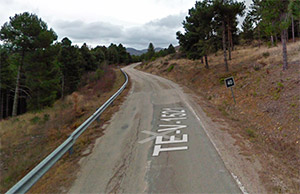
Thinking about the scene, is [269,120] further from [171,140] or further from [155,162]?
[155,162]

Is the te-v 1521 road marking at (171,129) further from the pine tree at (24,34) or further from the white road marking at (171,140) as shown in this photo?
the pine tree at (24,34)

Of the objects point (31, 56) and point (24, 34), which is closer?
point (24, 34)

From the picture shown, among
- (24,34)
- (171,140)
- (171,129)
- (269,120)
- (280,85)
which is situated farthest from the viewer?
(24,34)

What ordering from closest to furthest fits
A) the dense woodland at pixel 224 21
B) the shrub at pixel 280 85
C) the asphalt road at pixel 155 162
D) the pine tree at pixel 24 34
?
the asphalt road at pixel 155 162
the shrub at pixel 280 85
the dense woodland at pixel 224 21
the pine tree at pixel 24 34

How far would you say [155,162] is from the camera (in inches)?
188

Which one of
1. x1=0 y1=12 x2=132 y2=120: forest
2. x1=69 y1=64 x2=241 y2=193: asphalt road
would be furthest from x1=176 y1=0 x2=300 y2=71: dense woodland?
x1=0 y1=12 x2=132 y2=120: forest

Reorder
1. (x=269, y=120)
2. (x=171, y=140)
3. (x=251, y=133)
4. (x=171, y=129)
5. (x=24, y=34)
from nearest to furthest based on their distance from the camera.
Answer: (x=171, y=140)
(x=251, y=133)
(x=171, y=129)
(x=269, y=120)
(x=24, y=34)

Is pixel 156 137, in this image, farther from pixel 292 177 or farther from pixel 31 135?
pixel 31 135

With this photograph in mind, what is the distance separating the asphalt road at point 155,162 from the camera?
3.84 m

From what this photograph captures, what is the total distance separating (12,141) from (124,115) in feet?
18.3

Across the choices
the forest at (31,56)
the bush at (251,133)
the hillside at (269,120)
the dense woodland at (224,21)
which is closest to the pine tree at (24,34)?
the forest at (31,56)

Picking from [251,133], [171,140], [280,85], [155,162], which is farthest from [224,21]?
[155,162]

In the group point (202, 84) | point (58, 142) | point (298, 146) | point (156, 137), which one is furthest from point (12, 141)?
point (202, 84)

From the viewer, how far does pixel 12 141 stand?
357 inches
